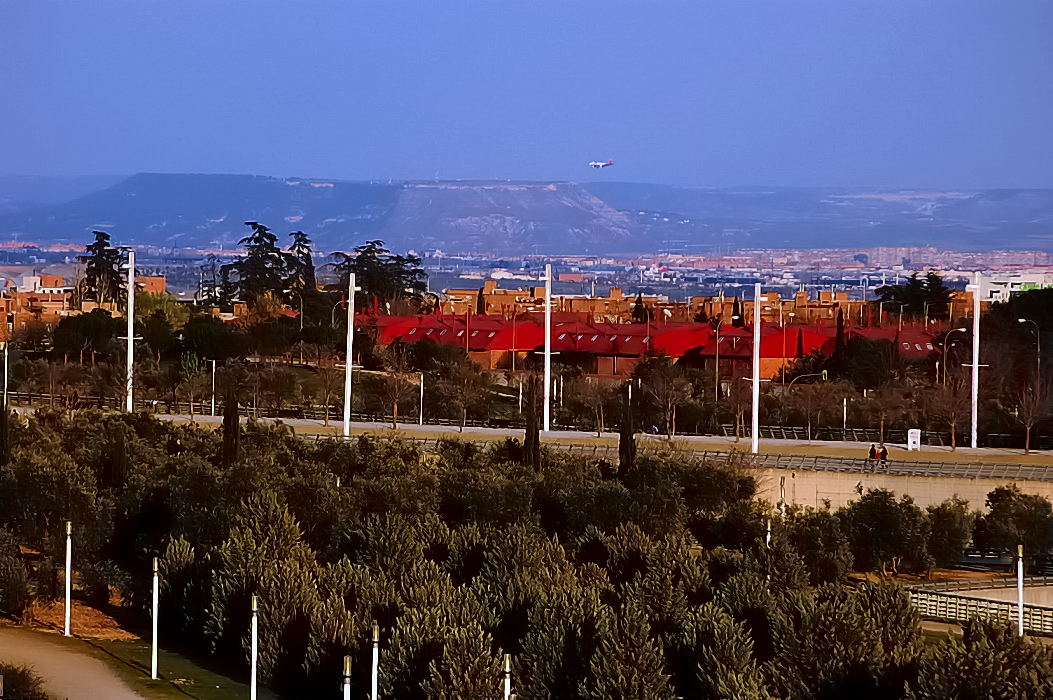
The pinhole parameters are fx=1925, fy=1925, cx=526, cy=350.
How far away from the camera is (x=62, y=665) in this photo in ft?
75.3

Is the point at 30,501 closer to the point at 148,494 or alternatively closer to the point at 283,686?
the point at 148,494

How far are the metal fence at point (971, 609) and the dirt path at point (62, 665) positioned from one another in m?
10.9

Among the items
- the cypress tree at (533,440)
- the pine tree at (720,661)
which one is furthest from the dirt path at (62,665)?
the cypress tree at (533,440)

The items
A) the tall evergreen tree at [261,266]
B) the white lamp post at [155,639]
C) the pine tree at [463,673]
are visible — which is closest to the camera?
the pine tree at [463,673]

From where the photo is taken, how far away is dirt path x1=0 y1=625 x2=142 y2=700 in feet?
69.7

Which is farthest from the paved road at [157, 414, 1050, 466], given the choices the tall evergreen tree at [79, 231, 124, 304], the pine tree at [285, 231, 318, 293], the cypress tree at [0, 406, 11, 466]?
the pine tree at [285, 231, 318, 293]

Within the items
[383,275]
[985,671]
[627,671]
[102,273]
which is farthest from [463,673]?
[102,273]

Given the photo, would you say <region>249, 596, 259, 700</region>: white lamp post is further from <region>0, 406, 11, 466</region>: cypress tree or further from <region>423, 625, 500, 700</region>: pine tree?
<region>0, 406, 11, 466</region>: cypress tree

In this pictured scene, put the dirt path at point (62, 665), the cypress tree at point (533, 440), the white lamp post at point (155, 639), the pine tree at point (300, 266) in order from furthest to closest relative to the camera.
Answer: the pine tree at point (300, 266)
the cypress tree at point (533, 440)
the white lamp post at point (155, 639)
the dirt path at point (62, 665)

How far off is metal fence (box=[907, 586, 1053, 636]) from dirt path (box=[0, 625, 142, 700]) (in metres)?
10.9

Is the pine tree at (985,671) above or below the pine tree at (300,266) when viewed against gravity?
below

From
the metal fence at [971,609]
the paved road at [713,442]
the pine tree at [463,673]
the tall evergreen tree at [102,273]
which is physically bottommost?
the metal fence at [971,609]

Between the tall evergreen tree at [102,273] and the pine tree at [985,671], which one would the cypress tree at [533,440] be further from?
the tall evergreen tree at [102,273]

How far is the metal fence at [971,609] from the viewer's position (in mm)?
26547
